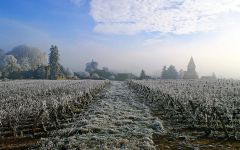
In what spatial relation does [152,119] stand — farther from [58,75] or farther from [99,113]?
[58,75]

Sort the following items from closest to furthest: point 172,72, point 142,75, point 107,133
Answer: point 107,133
point 142,75
point 172,72

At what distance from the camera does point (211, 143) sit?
614 inches

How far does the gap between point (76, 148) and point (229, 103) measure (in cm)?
1504

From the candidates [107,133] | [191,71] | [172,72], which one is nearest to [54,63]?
[172,72]

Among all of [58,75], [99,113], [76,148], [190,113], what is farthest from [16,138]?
[58,75]

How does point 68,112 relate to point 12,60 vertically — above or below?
below

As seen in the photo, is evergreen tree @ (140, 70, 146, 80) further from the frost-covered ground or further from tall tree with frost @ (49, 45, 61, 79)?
the frost-covered ground

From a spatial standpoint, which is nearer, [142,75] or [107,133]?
[107,133]

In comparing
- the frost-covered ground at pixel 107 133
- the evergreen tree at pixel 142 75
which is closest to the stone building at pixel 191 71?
the evergreen tree at pixel 142 75

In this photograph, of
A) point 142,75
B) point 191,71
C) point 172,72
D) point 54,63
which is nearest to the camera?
point 54,63

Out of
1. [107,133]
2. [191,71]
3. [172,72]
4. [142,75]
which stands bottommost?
[107,133]

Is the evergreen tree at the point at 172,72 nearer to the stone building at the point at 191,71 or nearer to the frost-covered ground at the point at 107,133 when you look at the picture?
the stone building at the point at 191,71

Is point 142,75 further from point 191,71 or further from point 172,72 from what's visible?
point 191,71

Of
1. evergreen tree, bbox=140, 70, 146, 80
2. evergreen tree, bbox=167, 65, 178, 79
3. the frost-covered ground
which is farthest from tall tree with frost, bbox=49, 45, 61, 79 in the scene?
the frost-covered ground
